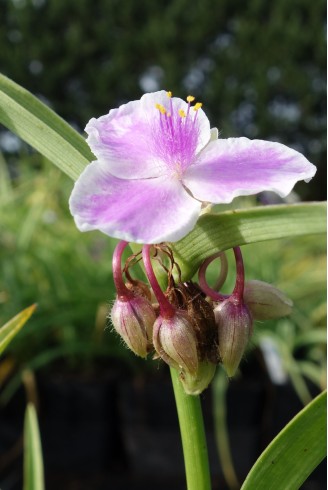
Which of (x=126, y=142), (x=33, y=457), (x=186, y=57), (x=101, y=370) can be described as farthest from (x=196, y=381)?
(x=186, y=57)

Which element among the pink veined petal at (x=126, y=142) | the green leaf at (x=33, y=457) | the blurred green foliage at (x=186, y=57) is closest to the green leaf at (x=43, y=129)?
the pink veined petal at (x=126, y=142)

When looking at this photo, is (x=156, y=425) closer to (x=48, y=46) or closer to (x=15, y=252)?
(x=15, y=252)

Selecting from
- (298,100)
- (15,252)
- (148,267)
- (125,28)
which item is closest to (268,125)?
(298,100)

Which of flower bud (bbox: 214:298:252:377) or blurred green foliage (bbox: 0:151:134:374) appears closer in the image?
flower bud (bbox: 214:298:252:377)

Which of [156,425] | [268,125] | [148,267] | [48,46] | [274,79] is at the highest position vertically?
[48,46]

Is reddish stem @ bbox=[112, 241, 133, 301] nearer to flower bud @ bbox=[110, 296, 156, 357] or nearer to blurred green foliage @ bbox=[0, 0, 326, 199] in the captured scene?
flower bud @ bbox=[110, 296, 156, 357]

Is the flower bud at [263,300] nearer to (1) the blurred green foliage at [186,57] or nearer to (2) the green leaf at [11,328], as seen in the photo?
(2) the green leaf at [11,328]

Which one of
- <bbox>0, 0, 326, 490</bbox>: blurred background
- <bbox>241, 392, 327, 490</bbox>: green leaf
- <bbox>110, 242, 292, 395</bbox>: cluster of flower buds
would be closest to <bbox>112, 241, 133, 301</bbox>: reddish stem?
<bbox>110, 242, 292, 395</bbox>: cluster of flower buds
